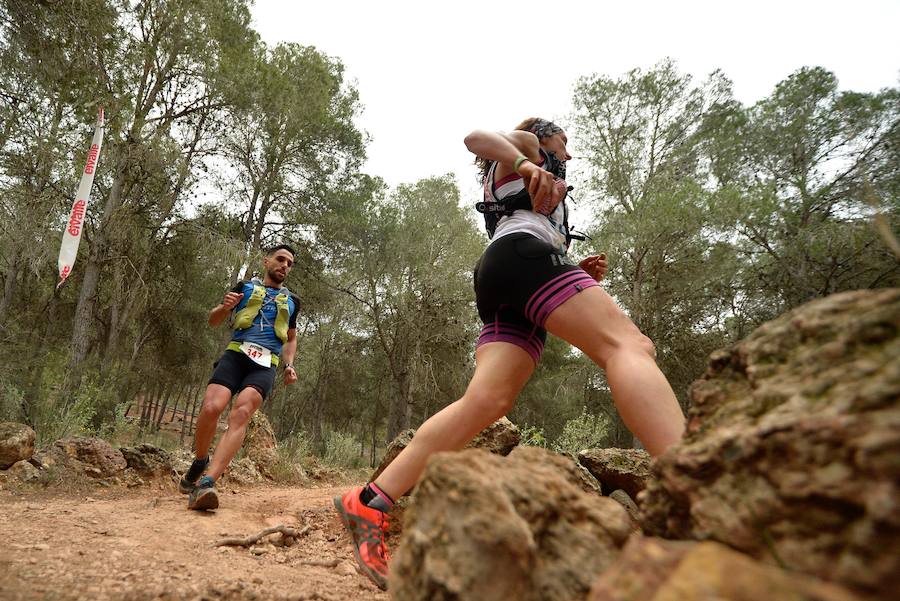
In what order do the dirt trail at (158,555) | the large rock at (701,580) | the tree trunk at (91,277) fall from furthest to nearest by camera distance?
the tree trunk at (91,277) → the dirt trail at (158,555) → the large rock at (701,580)

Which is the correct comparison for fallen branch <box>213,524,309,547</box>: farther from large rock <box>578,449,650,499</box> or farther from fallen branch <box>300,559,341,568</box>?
large rock <box>578,449,650,499</box>

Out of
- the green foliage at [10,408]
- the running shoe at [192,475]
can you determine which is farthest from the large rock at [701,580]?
the green foliage at [10,408]

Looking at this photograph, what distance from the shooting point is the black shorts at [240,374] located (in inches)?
127

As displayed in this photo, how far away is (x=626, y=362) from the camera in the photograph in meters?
1.24

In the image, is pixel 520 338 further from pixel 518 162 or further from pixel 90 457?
pixel 90 457

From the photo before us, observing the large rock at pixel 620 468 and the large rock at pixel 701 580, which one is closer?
the large rock at pixel 701 580

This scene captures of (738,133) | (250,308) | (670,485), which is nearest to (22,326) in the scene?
(250,308)

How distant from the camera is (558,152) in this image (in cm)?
206

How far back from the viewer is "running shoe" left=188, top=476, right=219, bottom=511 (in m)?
2.78

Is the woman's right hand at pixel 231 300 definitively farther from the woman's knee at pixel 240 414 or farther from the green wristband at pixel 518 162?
the green wristband at pixel 518 162

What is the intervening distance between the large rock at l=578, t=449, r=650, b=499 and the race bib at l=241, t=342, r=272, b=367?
8.07 feet

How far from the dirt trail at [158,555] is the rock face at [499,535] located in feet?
2.77

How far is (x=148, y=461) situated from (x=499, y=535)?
450 centimetres

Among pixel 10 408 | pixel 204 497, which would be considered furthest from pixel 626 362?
pixel 10 408
